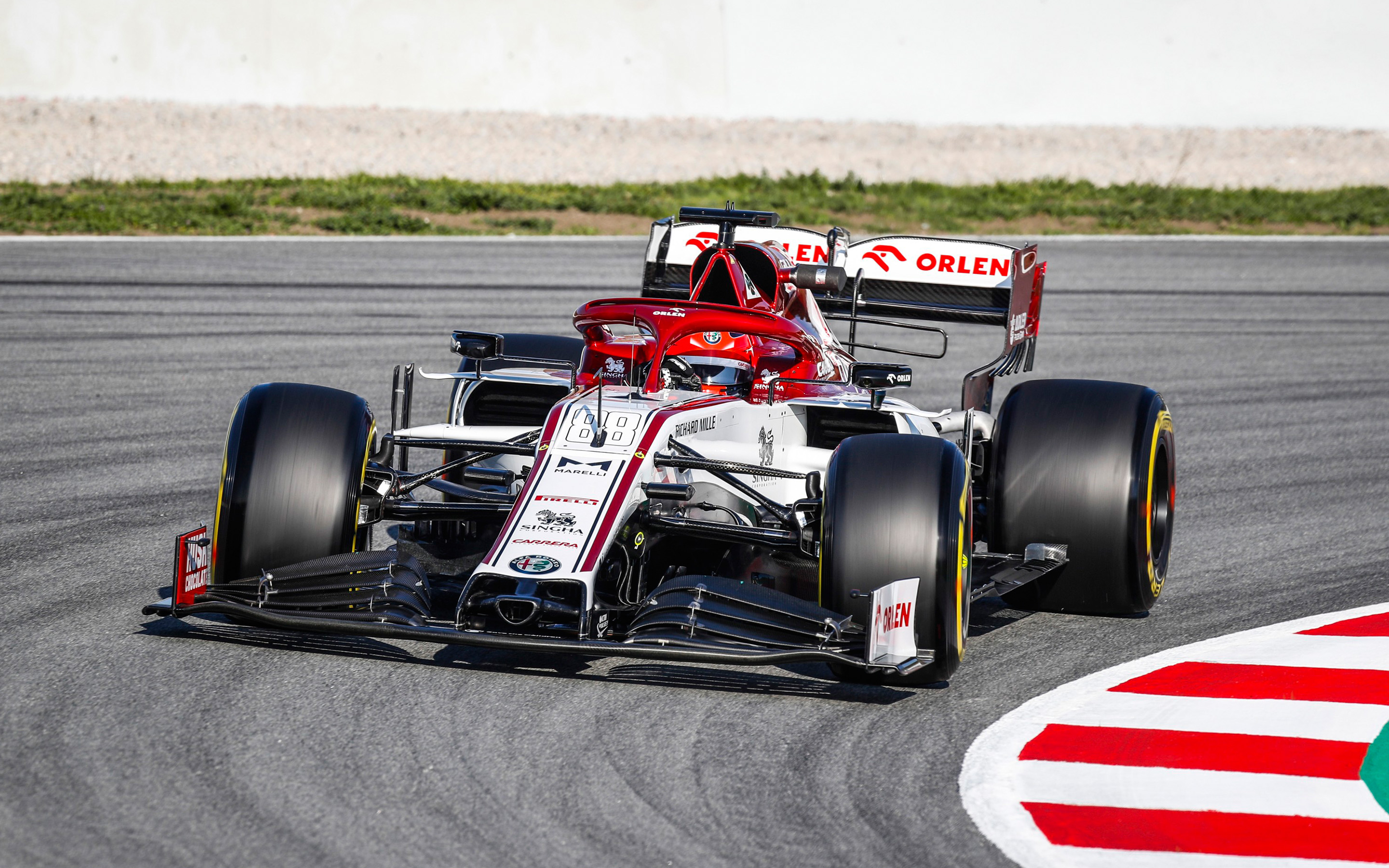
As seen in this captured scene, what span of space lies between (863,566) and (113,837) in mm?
2636

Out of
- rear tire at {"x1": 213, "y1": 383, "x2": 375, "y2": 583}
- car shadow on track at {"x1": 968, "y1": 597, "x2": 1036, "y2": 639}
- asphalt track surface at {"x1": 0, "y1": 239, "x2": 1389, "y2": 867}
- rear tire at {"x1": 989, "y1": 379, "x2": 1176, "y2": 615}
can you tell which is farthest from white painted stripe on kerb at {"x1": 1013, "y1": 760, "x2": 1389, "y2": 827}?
rear tire at {"x1": 213, "y1": 383, "x2": 375, "y2": 583}

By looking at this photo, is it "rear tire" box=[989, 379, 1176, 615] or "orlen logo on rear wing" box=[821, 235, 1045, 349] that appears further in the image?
"orlen logo on rear wing" box=[821, 235, 1045, 349]

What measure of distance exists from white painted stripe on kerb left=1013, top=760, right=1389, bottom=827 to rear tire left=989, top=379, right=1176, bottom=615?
6.12 feet

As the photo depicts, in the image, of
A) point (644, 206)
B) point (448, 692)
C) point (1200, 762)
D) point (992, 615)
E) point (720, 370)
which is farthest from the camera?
point (644, 206)

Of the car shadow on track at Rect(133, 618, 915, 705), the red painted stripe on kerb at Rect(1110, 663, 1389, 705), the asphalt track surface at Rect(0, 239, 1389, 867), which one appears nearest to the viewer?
the asphalt track surface at Rect(0, 239, 1389, 867)

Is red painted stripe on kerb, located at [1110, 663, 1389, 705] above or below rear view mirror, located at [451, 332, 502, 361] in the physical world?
below

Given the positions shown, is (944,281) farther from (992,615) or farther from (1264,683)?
(1264,683)

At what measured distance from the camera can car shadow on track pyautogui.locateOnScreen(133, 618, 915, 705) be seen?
18.9ft

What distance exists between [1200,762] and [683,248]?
5.06 metres

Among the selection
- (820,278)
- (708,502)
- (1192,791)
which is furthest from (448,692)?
(820,278)

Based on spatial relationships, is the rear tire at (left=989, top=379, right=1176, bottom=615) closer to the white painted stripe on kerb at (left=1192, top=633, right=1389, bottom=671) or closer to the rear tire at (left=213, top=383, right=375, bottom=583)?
the white painted stripe on kerb at (left=1192, top=633, right=1389, bottom=671)

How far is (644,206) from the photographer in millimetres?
26000

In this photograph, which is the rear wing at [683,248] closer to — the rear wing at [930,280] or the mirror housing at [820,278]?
the rear wing at [930,280]

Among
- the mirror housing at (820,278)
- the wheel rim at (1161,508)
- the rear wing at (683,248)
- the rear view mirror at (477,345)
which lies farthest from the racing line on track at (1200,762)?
the rear wing at (683,248)
